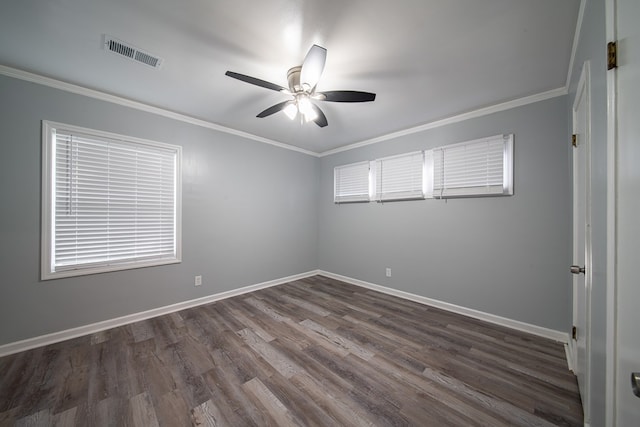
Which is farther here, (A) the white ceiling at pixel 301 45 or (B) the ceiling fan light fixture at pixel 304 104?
(B) the ceiling fan light fixture at pixel 304 104

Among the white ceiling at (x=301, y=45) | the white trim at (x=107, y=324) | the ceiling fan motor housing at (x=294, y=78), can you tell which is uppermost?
the white ceiling at (x=301, y=45)

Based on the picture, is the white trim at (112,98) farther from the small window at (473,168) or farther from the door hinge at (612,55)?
the door hinge at (612,55)

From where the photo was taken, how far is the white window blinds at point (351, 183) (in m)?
3.93

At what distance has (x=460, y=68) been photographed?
1.99 metres

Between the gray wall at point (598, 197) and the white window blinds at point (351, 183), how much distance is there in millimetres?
2764

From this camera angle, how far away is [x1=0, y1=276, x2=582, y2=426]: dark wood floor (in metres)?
1.42

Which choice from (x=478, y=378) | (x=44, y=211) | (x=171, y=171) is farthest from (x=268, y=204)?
(x=478, y=378)

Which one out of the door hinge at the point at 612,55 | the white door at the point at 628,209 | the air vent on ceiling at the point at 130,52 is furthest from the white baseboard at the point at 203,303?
the air vent on ceiling at the point at 130,52

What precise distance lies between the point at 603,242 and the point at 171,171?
3.87 metres

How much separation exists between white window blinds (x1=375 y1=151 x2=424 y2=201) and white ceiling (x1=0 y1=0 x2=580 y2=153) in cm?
91

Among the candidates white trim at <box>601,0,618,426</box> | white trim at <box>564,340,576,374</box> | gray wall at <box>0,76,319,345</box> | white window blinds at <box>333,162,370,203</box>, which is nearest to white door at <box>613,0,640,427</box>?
white trim at <box>601,0,618,426</box>

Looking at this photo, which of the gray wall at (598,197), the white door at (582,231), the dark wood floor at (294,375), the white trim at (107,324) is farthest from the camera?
the white trim at (107,324)

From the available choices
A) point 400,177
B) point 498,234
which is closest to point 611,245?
point 498,234

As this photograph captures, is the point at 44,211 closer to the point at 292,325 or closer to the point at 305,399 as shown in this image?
the point at 292,325
